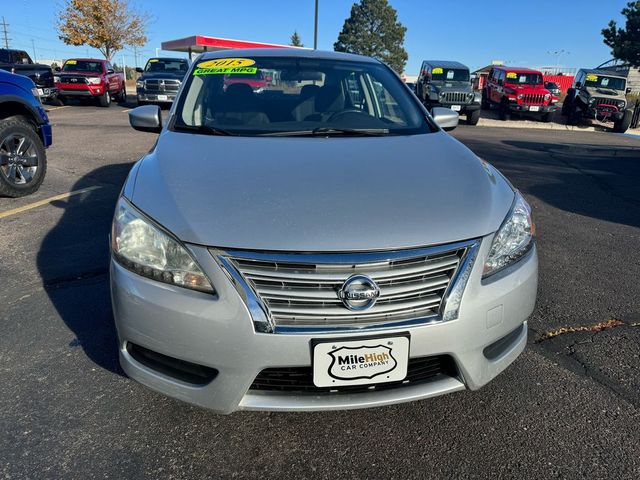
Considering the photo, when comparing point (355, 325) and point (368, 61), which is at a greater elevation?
point (368, 61)

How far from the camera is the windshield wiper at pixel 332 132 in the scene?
271 cm

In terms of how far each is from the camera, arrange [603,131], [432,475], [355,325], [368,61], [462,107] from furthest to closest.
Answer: [603,131]
[462,107]
[368,61]
[432,475]
[355,325]

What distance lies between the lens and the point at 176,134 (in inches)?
107

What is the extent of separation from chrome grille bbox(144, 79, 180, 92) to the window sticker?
13935 mm

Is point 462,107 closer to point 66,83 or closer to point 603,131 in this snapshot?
point 603,131

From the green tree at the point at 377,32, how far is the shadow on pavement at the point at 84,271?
68.6 meters

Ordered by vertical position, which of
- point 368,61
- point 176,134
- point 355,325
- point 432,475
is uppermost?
point 368,61

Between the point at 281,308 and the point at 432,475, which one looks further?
the point at 432,475

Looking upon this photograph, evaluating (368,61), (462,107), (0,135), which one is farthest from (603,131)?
(0,135)

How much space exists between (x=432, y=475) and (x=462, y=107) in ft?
57.2

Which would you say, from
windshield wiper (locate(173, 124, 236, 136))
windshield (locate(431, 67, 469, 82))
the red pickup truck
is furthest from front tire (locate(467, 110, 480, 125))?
windshield wiper (locate(173, 124, 236, 136))

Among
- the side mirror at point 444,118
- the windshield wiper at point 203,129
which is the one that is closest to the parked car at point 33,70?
the windshield wiper at point 203,129

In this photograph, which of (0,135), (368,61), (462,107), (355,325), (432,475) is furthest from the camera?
(462,107)

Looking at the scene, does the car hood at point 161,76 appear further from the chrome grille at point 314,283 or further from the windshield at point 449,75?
the chrome grille at point 314,283
